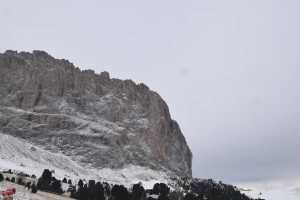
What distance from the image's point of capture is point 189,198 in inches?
7288

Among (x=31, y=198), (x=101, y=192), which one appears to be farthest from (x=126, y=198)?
(x=31, y=198)

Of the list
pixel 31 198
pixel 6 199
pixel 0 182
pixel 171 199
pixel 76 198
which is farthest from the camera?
pixel 171 199

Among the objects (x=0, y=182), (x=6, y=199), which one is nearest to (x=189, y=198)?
(x=0, y=182)

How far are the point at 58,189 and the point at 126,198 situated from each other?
22.7 m

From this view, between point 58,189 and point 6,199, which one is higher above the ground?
point 58,189

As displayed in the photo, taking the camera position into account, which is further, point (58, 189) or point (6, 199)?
point (58, 189)

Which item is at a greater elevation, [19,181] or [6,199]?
[19,181]

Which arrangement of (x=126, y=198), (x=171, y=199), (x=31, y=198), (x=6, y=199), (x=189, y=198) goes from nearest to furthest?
(x=6, y=199) < (x=31, y=198) < (x=126, y=198) < (x=189, y=198) < (x=171, y=199)

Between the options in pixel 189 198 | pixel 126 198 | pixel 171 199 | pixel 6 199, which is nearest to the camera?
pixel 6 199

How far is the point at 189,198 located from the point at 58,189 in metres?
48.5

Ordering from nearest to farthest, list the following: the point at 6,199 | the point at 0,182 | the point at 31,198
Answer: the point at 6,199 < the point at 31,198 < the point at 0,182

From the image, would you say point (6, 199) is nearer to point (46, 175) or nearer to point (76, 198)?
point (76, 198)

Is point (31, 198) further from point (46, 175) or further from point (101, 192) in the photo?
point (46, 175)

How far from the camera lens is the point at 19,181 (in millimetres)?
155125
